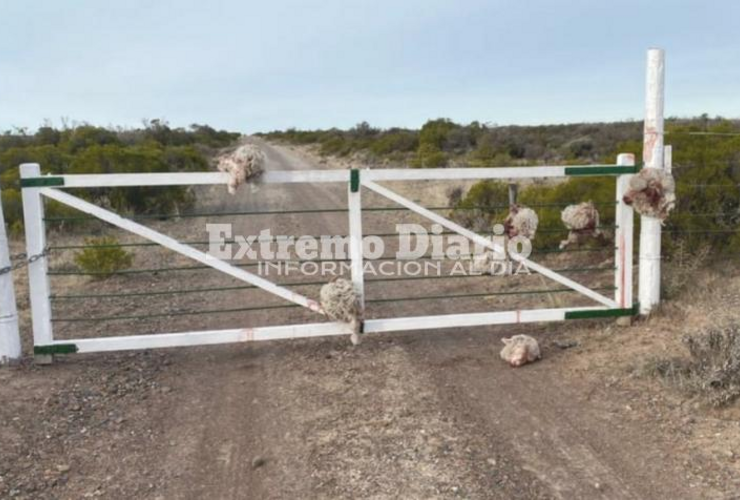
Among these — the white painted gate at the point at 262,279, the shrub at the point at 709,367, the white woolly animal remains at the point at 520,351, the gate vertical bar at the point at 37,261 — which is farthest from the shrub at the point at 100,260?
the shrub at the point at 709,367

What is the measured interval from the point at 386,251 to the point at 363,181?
5840 mm

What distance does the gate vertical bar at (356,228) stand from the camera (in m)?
6.12

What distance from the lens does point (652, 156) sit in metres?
6.56

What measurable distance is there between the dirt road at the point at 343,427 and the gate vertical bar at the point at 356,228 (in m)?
0.68

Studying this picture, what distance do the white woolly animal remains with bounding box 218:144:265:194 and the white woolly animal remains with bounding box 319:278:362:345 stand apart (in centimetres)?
118

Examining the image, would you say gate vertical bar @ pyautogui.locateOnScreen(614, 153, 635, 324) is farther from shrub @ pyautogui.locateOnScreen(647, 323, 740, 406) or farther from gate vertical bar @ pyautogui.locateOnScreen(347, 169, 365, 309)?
gate vertical bar @ pyautogui.locateOnScreen(347, 169, 365, 309)

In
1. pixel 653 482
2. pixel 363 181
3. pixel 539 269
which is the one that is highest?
pixel 363 181

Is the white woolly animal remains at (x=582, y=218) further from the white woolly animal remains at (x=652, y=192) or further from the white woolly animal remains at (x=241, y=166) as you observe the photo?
the white woolly animal remains at (x=241, y=166)

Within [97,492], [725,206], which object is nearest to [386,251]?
[725,206]

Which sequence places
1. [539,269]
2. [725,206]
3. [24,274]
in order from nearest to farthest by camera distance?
1. [539,269]
2. [725,206]
3. [24,274]

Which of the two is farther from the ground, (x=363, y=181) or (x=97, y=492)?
(x=363, y=181)

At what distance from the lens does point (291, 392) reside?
543 cm

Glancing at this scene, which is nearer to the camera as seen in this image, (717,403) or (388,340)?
(717,403)

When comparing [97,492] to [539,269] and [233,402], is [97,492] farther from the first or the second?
[539,269]
